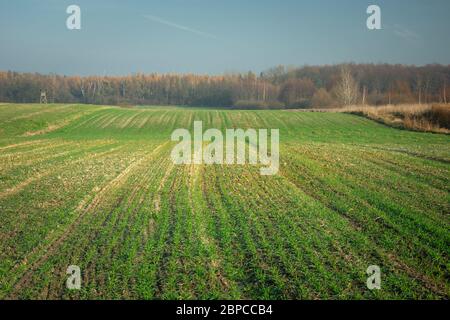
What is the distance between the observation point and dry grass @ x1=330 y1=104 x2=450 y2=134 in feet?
135

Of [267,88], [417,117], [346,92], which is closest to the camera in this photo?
[417,117]

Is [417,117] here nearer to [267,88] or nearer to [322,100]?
[322,100]

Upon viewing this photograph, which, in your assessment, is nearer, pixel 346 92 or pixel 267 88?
pixel 346 92

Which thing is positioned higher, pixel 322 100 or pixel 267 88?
pixel 267 88

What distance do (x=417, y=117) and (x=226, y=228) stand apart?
140 feet

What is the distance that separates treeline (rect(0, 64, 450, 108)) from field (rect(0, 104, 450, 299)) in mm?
69451

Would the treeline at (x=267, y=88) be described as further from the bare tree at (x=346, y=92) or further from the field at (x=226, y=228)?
the field at (x=226, y=228)

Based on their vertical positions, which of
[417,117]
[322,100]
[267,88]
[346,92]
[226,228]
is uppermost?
[267,88]

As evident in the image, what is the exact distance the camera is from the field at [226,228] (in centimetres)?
702

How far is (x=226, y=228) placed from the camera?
10156mm

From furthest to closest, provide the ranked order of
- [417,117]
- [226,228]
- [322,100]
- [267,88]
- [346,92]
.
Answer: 1. [267,88]
2. [322,100]
3. [346,92]
4. [417,117]
5. [226,228]

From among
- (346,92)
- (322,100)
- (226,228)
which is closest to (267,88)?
(322,100)

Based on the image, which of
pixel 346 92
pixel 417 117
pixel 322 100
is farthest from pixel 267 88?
pixel 417 117

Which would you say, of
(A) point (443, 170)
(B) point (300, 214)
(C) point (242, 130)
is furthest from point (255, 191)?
(C) point (242, 130)
